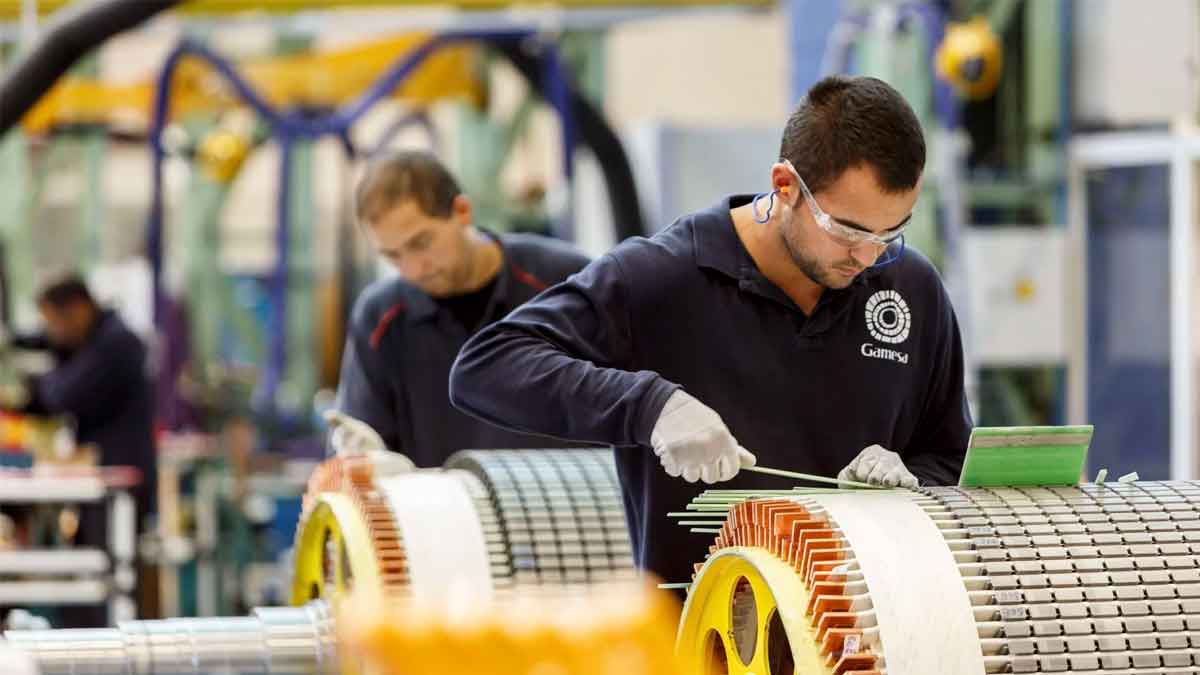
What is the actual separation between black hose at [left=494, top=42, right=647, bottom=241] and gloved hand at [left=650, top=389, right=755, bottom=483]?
5.17 meters

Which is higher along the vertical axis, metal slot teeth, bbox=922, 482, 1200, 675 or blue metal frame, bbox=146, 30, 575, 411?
blue metal frame, bbox=146, 30, 575, 411

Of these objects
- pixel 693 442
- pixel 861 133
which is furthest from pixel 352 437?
pixel 861 133

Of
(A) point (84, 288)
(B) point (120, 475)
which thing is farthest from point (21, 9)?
(B) point (120, 475)

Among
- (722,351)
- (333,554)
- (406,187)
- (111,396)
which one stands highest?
(406,187)

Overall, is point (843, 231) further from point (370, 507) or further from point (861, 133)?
point (370, 507)

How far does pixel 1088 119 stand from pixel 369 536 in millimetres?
5358

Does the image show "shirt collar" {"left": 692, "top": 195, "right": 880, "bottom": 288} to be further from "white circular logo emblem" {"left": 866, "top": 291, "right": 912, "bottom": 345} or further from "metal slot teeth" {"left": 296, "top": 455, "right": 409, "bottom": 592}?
"metal slot teeth" {"left": 296, "top": 455, "right": 409, "bottom": 592}

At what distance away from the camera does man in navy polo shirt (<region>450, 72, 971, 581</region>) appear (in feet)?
8.50

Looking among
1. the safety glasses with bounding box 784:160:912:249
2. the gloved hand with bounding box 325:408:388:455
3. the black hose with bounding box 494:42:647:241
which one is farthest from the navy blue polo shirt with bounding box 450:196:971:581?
the black hose with bounding box 494:42:647:241

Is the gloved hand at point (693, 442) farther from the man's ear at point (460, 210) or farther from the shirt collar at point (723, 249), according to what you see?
the man's ear at point (460, 210)

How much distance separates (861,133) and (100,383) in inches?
253

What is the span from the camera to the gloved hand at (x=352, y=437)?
3584mm

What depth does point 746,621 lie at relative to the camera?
2350mm

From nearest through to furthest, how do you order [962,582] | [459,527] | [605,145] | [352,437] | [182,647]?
[962,582]
[182,647]
[459,527]
[352,437]
[605,145]
